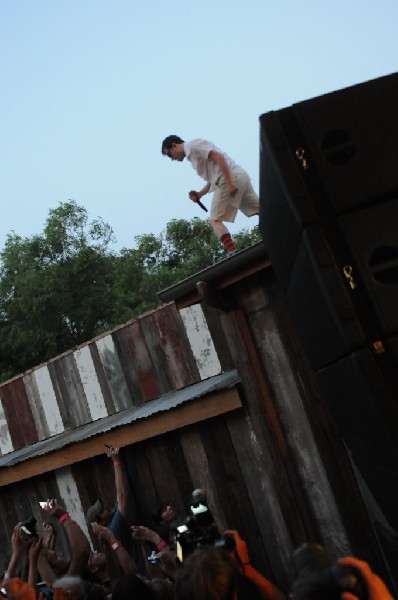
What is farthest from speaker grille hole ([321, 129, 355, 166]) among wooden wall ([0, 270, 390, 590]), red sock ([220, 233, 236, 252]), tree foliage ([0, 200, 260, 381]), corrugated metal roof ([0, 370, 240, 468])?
tree foliage ([0, 200, 260, 381])

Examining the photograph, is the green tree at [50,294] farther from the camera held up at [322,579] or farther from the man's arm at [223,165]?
the camera held up at [322,579]

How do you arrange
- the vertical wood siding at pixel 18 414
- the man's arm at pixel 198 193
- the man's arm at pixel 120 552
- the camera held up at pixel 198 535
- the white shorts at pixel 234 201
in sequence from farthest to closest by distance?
the vertical wood siding at pixel 18 414 → the man's arm at pixel 198 193 → the white shorts at pixel 234 201 → the man's arm at pixel 120 552 → the camera held up at pixel 198 535

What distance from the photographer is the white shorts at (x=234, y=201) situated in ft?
20.8

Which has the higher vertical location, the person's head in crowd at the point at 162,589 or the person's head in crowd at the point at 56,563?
the person's head in crowd at the point at 56,563

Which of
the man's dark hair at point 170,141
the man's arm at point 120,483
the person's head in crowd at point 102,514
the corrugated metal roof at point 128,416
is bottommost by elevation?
the person's head in crowd at point 102,514

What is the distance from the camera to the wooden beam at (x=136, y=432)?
5.83 meters

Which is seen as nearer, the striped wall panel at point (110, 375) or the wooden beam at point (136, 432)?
the wooden beam at point (136, 432)

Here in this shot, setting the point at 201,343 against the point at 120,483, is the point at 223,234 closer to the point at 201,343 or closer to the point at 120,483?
the point at 201,343

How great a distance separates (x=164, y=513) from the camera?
5883 mm

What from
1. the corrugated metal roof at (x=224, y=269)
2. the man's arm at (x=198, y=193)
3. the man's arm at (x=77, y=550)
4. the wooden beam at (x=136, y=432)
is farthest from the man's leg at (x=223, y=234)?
the man's arm at (x=77, y=550)

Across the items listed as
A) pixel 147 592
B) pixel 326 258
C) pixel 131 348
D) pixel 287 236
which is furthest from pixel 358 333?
pixel 131 348

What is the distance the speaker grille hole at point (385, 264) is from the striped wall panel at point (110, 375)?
12.8 ft

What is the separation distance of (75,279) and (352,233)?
72.0 feet

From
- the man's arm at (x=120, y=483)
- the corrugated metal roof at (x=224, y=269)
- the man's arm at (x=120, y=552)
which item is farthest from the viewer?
the man's arm at (x=120, y=483)
